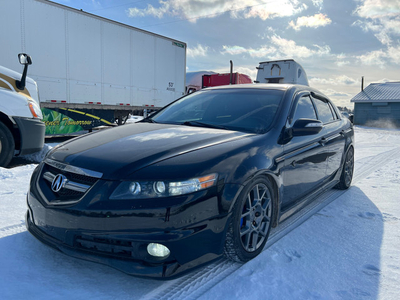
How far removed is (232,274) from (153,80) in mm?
10488

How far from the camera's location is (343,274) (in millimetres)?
2445

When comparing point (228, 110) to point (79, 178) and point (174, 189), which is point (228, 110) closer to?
point (174, 189)

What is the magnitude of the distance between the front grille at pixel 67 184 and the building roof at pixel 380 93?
31.2 meters

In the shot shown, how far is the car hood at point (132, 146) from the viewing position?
2.17 metres

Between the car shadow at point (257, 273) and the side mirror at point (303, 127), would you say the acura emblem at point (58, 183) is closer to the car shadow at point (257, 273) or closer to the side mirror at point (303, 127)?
the car shadow at point (257, 273)

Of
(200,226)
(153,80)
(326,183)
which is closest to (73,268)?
(200,226)

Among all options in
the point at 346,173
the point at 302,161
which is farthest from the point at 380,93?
the point at 302,161

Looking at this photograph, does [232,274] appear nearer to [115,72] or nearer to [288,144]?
[288,144]

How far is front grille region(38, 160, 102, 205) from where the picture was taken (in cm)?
212

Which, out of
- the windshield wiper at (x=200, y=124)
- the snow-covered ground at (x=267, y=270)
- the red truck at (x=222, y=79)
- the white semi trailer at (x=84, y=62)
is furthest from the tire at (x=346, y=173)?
the red truck at (x=222, y=79)

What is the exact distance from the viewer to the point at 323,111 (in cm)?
419

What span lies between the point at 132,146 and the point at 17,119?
143 inches

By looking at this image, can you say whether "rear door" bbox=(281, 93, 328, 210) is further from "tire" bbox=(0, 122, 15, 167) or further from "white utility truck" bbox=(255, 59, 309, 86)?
"white utility truck" bbox=(255, 59, 309, 86)

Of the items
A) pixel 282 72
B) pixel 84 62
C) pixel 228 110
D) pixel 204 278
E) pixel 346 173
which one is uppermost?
pixel 282 72
